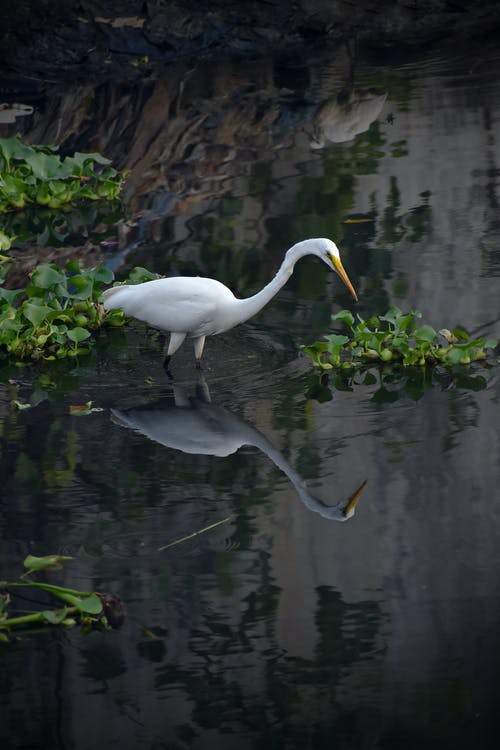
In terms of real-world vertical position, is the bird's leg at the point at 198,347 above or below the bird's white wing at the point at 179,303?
below

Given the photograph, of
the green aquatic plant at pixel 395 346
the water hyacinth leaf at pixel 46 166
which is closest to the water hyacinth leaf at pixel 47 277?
the green aquatic plant at pixel 395 346

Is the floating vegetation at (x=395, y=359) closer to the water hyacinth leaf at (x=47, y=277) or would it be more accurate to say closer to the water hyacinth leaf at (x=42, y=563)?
the water hyacinth leaf at (x=47, y=277)

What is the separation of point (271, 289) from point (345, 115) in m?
5.16

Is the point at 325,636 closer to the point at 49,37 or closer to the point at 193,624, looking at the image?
the point at 193,624

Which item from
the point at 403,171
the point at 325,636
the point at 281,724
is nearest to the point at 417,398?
the point at 325,636

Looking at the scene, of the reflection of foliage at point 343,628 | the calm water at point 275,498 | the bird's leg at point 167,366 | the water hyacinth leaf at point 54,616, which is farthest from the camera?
the bird's leg at point 167,366

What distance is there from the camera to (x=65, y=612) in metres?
4.50

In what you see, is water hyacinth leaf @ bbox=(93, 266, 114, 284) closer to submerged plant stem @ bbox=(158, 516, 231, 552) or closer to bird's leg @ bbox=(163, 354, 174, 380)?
bird's leg @ bbox=(163, 354, 174, 380)

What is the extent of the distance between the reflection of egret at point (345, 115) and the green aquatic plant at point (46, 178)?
1861 millimetres

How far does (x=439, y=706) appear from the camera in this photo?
4.03 meters

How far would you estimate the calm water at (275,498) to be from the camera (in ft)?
13.5

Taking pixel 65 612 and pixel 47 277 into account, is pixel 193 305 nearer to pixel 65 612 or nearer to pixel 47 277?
pixel 47 277

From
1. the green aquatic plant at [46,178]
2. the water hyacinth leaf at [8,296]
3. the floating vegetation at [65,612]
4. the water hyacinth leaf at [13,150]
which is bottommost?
the floating vegetation at [65,612]

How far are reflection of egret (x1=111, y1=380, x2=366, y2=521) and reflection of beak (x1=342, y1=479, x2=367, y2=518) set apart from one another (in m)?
0.27
